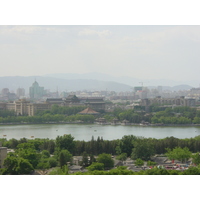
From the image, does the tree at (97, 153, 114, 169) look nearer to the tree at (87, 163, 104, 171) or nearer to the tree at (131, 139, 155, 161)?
the tree at (87, 163, 104, 171)

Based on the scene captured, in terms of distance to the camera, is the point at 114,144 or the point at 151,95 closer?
the point at 114,144

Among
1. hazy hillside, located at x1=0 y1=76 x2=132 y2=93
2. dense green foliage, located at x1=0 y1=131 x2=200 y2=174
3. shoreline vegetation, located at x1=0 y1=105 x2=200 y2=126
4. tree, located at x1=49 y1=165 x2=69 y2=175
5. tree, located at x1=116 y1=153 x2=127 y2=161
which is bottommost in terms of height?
tree, located at x1=49 y1=165 x2=69 y2=175

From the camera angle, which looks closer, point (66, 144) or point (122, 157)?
point (122, 157)

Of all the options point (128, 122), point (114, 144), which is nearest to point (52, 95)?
point (128, 122)

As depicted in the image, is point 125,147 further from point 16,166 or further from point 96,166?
point 16,166

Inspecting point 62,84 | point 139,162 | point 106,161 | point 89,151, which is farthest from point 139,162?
point 62,84

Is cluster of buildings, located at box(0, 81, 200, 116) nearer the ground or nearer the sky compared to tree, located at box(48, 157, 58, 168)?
nearer the sky

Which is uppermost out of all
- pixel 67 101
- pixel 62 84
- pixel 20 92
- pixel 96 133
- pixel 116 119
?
pixel 62 84

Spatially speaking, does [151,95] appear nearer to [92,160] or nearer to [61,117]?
[61,117]

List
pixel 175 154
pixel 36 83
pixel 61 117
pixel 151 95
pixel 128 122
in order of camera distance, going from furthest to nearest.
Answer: pixel 151 95 < pixel 36 83 < pixel 61 117 < pixel 128 122 < pixel 175 154

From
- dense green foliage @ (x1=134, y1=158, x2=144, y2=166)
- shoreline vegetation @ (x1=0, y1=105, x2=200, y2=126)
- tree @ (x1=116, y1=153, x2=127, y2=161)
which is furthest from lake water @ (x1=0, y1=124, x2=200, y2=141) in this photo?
dense green foliage @ (x1=134, y1=158, x2=144, y2=166)

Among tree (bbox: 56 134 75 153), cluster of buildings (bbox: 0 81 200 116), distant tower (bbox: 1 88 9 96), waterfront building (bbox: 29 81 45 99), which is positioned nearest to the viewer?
tree (bbox: 56 134 75 153)
